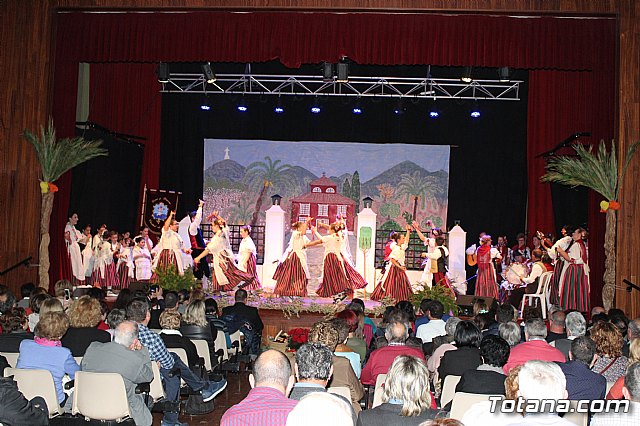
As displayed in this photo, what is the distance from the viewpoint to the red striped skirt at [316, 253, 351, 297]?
43.4 ft

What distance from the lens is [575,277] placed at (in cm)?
1107

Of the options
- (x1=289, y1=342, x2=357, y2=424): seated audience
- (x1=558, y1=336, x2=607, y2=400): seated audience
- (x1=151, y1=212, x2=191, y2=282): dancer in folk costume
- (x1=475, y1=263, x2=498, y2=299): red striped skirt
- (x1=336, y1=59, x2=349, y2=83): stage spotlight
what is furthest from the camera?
(x1=151, y1=212, x2=191, y2=282): dancer in folk costume

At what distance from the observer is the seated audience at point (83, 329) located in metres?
5.11

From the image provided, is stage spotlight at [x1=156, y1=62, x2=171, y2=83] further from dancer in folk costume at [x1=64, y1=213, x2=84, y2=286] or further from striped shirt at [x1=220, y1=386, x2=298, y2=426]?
striped shirt at [x1=220, y1=386, x2=298, y2=426]

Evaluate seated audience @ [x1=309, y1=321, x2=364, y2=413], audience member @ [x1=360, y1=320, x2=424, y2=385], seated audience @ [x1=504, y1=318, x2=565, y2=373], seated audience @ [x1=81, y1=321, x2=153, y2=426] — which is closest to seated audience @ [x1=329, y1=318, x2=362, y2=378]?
audience member @ [x1=360, y1=320, x2=424, y2=385]

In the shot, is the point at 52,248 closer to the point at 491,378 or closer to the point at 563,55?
the point at 563,55

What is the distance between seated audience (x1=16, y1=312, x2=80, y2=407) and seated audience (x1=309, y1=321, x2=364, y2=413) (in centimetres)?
144

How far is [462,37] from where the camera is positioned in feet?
33.3

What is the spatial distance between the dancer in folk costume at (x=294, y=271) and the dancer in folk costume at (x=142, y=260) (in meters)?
2.77

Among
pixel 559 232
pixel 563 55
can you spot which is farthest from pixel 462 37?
pixel 559 232

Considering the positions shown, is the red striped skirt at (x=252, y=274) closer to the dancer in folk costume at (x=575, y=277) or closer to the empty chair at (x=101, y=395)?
the dancer in folk costume at (x=575, y=277)

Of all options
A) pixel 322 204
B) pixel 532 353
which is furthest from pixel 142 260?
pixel 532 353

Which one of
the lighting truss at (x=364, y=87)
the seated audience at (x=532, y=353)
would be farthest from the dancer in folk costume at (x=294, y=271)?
the seated audience at (x=532, y=353)

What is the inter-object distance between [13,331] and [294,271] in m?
8.05
